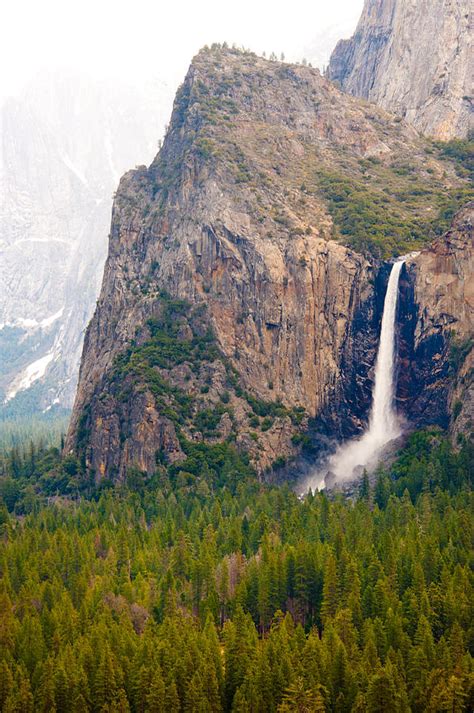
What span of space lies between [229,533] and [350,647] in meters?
44.2

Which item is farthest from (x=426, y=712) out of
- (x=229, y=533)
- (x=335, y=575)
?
(x=229, y=533)

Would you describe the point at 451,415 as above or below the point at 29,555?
above

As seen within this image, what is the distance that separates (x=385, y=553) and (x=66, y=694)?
1696 inches

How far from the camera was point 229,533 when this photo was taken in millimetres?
167750

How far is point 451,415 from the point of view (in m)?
198

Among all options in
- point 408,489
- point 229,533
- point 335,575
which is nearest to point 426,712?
point 335,575

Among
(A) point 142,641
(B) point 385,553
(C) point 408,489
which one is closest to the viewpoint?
(A) point 142,641

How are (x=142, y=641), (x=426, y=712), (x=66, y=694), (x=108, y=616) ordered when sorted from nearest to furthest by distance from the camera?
(x=426, y=712) < (x=66, y=694) < (x=142, y=641) < (x=108, y=616)

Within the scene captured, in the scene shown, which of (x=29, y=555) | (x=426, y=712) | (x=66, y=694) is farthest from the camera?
(x=29, y=555)

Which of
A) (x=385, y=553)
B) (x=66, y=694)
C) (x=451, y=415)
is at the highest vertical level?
(x=451, y=415)

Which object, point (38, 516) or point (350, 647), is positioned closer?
point (350, 647)

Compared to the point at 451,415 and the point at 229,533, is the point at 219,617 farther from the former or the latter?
the point at 451,415

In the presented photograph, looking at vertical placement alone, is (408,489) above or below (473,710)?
above

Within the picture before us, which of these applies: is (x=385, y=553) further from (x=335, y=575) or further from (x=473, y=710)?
(x=473, y=710)
